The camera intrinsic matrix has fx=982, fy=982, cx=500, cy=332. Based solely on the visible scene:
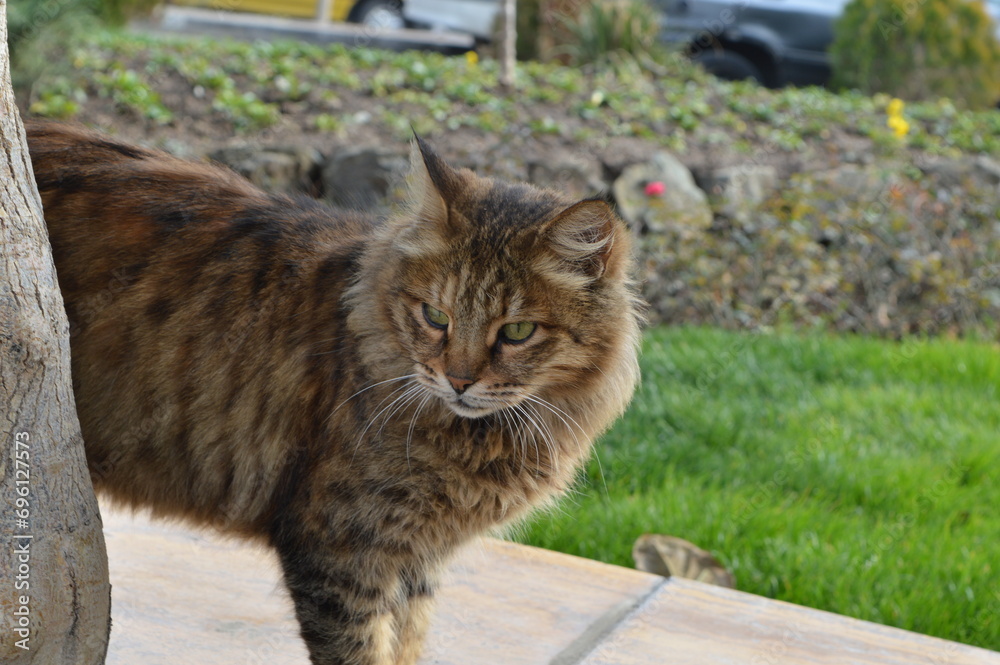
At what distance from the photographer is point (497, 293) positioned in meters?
2.18

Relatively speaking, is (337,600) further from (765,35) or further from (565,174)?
(765,35)

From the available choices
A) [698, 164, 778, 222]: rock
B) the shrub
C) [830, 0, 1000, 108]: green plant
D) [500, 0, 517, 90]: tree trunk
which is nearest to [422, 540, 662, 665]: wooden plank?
[698, 164, 778, 222]: rock

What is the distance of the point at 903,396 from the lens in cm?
471

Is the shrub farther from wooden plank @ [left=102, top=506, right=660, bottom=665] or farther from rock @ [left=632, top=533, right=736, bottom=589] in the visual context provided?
rock @ [left=632, top=533, right=736, bottom=589]

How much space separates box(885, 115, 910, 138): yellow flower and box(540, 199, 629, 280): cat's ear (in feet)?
20.2

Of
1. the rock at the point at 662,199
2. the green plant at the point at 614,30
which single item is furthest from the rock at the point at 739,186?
the green plant at the point at 614,30

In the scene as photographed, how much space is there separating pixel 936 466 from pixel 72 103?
18.3 ft

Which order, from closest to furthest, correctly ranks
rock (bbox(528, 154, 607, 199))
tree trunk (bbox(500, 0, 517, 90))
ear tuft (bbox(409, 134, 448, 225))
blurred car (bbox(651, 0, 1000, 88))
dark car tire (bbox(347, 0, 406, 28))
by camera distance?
ear tuft (bbox(409, 134, 448, 225))
rock (bbox(528, 154, 607, 199))
tree trunk (bbox(500, 0, 517, 90))
blurred car (bbox(651, 0, 1000, 88))
dark car tire (bbox(347, 0, 406, 28))

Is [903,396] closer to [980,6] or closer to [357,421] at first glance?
[357,421]

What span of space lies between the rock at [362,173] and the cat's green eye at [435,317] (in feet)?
12.5

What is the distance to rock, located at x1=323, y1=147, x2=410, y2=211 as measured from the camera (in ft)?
19.9

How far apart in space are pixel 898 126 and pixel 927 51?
2.94 metres

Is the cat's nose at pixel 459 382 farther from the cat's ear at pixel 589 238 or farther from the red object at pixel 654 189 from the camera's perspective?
the red object at pixel 654 189

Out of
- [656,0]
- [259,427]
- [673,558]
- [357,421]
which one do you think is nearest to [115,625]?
[259,427]
